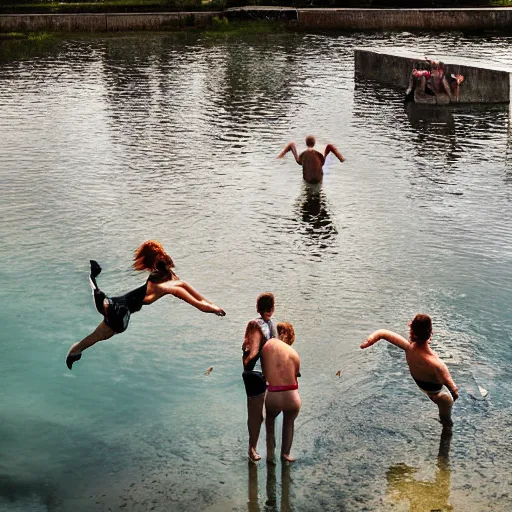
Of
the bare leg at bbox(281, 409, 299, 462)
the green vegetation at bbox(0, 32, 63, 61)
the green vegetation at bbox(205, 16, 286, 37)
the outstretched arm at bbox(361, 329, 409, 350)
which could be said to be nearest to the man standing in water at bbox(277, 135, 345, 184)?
the outstretched arm at bbox(361, 329, 409, 350)

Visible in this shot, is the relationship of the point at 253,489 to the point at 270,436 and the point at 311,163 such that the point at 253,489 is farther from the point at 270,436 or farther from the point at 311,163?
the point at 311,163

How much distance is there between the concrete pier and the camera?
82.3ft

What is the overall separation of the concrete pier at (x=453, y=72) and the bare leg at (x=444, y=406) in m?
17.4

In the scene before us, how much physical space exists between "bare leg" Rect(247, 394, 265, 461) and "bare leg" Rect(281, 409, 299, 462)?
204mm

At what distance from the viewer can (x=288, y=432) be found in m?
8.35

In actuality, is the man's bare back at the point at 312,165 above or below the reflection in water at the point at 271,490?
above

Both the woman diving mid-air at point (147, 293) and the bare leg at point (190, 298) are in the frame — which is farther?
the woman diving mid-air at point (147, 293)

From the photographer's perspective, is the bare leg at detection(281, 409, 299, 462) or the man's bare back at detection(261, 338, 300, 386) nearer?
the man's bare back at detection(261, 338, 300, 386)

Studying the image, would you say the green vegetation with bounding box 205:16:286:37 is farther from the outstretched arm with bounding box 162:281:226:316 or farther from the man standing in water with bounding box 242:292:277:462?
the man standing in water with bounding box 242:292:277:462

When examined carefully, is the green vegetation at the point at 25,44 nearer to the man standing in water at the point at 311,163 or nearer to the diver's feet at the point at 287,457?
the man standing in water at the point at 311,163

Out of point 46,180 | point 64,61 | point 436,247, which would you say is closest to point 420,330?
point 436,247

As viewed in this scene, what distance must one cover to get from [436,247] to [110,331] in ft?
21.3

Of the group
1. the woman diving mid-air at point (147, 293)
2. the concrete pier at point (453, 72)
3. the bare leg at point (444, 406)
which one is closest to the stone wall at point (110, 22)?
the concrete pier at point (453, 72)

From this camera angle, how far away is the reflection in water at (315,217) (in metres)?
15.0
